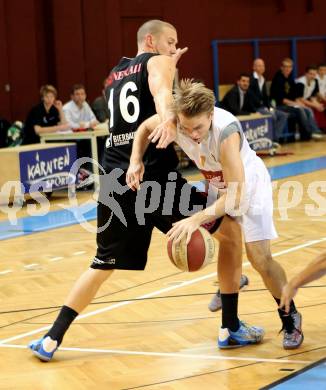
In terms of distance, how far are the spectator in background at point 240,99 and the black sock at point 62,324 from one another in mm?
11364

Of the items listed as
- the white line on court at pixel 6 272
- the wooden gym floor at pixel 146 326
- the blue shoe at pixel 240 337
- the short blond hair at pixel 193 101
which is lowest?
the white line on court at pixel 6 272

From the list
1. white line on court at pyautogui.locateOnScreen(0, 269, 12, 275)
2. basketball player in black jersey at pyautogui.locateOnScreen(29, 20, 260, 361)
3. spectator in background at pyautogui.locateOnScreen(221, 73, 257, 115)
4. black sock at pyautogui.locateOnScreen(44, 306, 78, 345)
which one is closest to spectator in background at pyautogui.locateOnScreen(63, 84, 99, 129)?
spectator in background at pyautogui.locateOnScreen(221, 73, 257, 115)

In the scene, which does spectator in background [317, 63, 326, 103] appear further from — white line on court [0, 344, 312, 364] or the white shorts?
white line on court [0, 344, 312, 364]

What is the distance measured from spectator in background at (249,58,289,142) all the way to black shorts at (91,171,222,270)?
474 inches

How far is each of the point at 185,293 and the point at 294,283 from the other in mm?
2350

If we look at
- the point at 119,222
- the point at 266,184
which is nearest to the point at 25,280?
the point at 119,222

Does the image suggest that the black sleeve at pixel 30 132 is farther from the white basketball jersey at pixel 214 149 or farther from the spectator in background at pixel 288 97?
the white basketball jersey at pixel 214 149

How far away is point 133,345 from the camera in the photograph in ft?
17.3

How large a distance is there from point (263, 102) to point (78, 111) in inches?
182

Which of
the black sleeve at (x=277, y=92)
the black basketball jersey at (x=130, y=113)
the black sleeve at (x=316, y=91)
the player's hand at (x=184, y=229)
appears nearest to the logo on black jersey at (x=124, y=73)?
the black basketball jersey at (x=130, y=113)

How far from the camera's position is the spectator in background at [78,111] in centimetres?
1395

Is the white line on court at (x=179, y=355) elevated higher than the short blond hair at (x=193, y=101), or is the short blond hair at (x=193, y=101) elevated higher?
the short blond hair at (x=193, y=101)

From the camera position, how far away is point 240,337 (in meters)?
5.16

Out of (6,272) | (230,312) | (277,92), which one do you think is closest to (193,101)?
(230,312)
